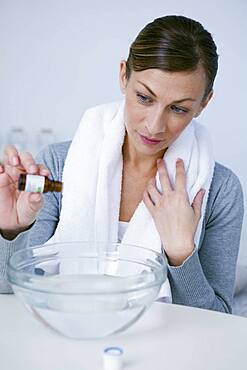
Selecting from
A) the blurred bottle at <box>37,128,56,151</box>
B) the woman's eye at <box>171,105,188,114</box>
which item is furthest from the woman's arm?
the blurred bottle at <box>37,128,56,151</box>

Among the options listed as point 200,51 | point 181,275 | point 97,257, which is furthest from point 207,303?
point 200,51

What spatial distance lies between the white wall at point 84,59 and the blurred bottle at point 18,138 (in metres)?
0.03

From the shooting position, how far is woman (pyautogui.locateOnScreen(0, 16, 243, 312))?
3.89 feet

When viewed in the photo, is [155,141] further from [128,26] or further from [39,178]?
[128,26]

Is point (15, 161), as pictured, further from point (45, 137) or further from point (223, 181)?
point (45, 137)

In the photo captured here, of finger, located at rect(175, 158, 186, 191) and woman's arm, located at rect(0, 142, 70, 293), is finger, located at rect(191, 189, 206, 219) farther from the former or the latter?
woman's arm, located at rect(0, 142, 70, 293)

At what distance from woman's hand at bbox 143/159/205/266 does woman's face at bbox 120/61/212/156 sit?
92 mm

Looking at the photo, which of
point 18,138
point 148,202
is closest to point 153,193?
point 148,202

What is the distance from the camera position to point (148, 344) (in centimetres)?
83

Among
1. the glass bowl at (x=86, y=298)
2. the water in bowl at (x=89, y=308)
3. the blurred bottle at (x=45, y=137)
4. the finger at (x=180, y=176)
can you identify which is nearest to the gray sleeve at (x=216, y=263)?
the finger at (x=180, y=176)

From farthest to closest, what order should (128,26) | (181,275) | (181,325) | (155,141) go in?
(128,26)
(155,141)
(181,275)
(181,325)

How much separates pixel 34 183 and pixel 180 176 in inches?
17.4

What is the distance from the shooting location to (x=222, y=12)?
2434mm

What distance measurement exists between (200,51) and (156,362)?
2.34 ft
